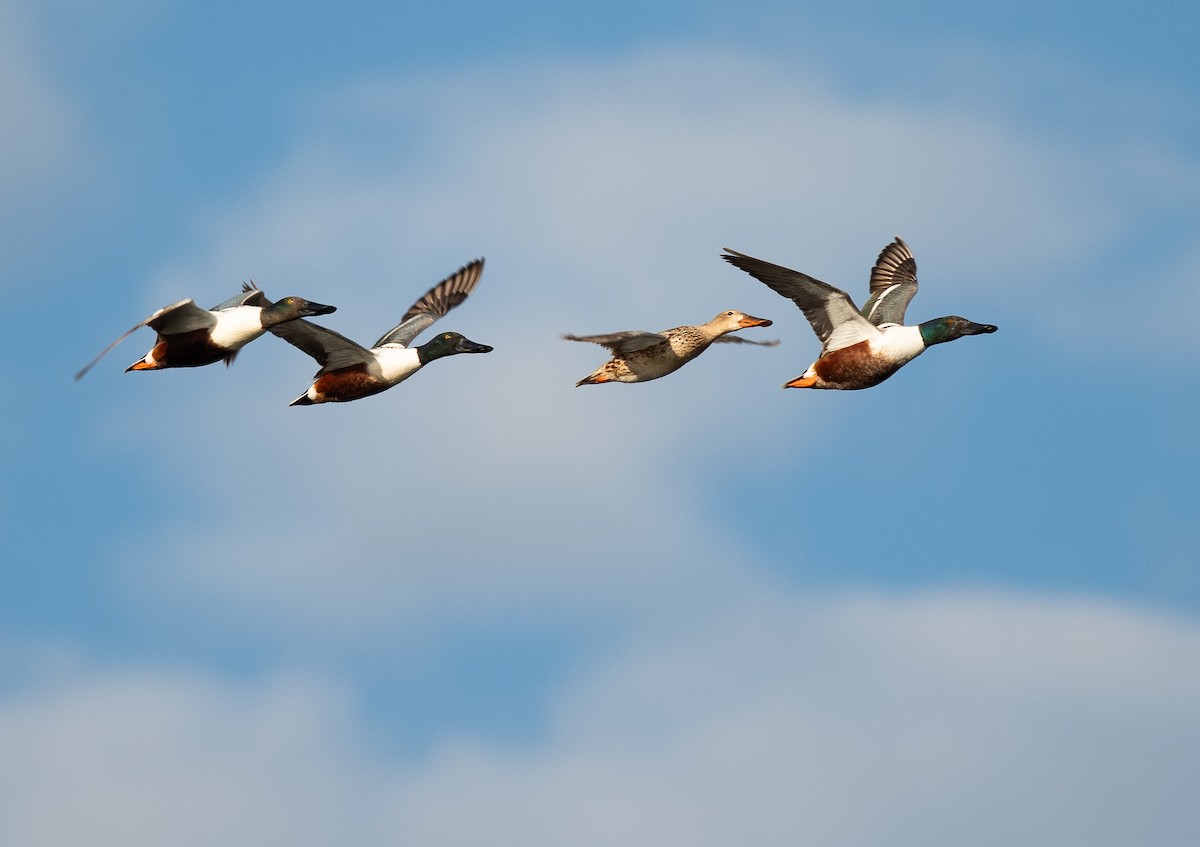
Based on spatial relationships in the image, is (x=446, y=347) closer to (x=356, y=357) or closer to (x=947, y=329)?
(x=356, y=357)

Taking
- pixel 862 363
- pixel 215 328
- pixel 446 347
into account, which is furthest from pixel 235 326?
pixel 862 363

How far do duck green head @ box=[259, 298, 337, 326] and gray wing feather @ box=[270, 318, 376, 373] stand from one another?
85 millimetres

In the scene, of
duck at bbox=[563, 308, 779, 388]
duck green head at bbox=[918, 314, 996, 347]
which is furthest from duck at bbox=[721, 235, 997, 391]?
duck at bbox=[563, 308, 779, 388]

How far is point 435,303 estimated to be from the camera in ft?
80.6

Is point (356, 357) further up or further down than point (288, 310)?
further down

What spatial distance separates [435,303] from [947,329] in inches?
279

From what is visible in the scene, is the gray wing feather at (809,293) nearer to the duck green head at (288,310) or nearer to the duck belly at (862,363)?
the duck belly at (862,363)

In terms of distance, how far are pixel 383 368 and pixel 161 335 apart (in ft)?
8.06

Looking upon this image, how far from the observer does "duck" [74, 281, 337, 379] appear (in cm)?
2053

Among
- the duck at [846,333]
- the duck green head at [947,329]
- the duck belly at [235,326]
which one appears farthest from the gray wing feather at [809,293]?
the duck belly at [235,326]

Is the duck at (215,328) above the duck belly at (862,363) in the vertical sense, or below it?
above

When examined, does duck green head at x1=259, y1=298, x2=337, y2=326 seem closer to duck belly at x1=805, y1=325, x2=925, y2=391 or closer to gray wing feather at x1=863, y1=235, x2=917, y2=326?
duck belly at x1=805, y1=325, x2=925, y2=391

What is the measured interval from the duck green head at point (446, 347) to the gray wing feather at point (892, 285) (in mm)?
4540

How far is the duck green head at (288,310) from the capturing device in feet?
68.5
